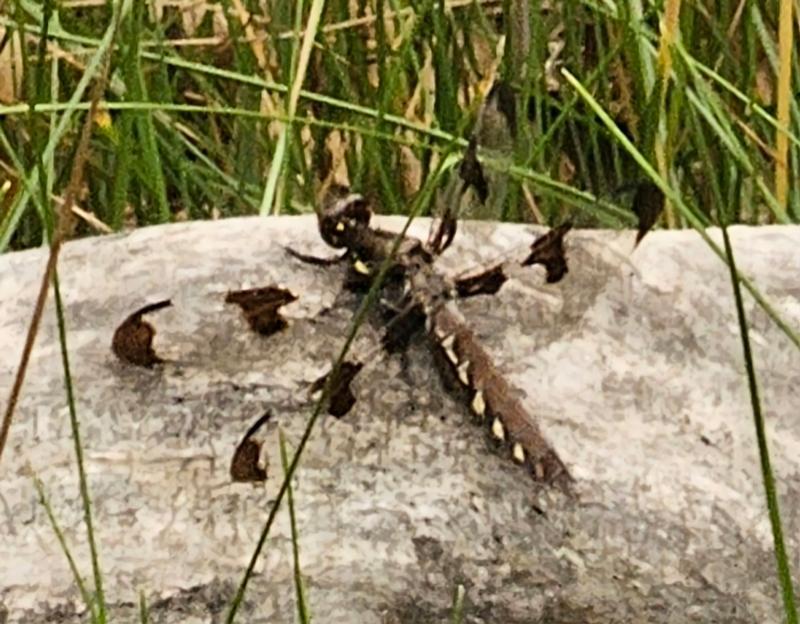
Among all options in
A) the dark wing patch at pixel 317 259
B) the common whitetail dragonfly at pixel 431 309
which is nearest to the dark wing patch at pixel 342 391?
the common whitetail dragonfly at pixel 431 309

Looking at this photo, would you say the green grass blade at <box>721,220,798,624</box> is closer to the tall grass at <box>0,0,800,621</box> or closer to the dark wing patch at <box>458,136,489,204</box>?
the dark wing patch at <box>458,136,489,204</box>

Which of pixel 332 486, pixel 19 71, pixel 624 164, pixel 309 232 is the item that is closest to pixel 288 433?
pixel 332 486

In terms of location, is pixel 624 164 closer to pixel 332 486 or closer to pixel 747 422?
pixel 747 422

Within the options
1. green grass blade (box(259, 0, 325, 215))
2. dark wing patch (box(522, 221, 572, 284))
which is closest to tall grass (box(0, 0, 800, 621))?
green grass blade (box(259, 0, 325, 215))

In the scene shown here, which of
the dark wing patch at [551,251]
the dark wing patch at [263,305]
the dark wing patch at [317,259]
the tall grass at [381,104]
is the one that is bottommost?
the tall grass at [381,104]

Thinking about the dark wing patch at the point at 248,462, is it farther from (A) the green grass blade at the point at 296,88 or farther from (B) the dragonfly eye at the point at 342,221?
(A) the green grass blade at the point at 296,88
